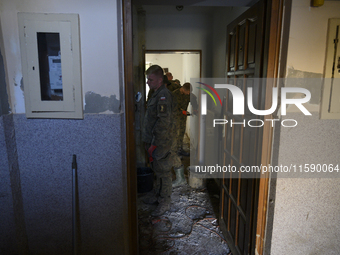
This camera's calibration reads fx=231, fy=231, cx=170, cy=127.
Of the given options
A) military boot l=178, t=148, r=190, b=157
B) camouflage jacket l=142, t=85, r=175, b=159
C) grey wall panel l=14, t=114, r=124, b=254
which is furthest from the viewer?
military boot l=178, t=148, r=190, b=157

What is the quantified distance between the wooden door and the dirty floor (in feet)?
0.62

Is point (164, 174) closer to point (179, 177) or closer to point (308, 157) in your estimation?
point (179, 177)

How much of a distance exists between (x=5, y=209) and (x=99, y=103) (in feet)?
2.70

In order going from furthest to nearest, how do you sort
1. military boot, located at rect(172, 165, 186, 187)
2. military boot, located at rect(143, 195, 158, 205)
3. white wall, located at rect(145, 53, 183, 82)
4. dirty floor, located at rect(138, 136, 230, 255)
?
white wall, located at rect(145, 53, 183, 82), military boot, located at rect(172, 165, 186, 187), military boot, located at rect(143, 195, 158, 205), dirty floor, located at rect(138, 136, 230, 255)

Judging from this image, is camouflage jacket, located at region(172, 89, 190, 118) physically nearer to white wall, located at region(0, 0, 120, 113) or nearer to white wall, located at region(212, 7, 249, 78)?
white wall, located at region(212, 7, 249, 78)

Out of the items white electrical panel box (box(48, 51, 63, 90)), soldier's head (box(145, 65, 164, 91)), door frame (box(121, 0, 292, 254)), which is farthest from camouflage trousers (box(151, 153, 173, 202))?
white electrical panel box (box(48, 51, 63, 90))

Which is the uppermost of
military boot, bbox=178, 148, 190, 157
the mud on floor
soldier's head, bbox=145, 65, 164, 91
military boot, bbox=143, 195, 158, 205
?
soldier's head, bbox=145, 65, 164, 91

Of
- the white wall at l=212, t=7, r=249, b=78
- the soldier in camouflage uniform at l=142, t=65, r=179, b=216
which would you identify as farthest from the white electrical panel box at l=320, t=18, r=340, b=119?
the white wall at l=212, t=7, r=249, b=78

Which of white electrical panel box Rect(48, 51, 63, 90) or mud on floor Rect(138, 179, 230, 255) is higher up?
white electrical panel box Rect(48, 51, 63, 90)

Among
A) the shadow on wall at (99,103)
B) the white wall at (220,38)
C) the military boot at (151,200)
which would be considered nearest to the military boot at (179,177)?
the military boot at (151,200)

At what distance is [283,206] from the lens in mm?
1512

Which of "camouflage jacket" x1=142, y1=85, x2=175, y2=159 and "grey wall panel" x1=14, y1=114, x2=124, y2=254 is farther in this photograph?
"camouflage jacket" x1=142, y1=85, x2=175, y2=159

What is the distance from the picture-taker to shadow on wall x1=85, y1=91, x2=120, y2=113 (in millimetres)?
1335

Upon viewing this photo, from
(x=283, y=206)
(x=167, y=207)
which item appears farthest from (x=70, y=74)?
(x=167, y=207)
